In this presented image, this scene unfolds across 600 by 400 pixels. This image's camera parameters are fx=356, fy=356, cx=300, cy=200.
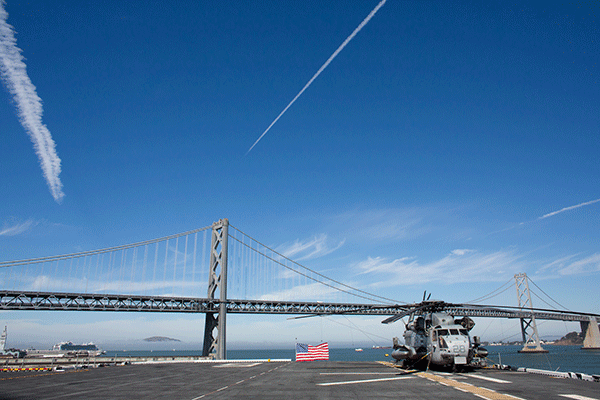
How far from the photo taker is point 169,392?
17.5 metres

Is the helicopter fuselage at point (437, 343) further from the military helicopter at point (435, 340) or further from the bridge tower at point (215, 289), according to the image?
the bridge tower at point (215, 289)

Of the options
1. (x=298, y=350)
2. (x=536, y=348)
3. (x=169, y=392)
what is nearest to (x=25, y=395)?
(x=169, y=392)

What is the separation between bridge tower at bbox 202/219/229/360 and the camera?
6569cm

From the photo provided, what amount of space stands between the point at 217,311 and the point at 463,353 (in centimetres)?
5287

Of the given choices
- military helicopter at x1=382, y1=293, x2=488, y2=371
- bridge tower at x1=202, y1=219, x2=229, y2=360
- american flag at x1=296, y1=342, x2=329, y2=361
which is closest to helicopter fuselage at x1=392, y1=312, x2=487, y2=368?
military helicopter at x1=382, y1=293, x2=488, y2=371

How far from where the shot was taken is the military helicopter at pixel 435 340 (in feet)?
81.6

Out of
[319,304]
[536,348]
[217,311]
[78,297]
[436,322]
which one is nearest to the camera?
[436,322]

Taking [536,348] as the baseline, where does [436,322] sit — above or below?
above

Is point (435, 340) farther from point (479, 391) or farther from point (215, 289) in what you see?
point (215, 289)

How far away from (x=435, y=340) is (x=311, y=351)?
2729cm

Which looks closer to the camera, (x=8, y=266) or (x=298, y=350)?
(x=298, y=350)

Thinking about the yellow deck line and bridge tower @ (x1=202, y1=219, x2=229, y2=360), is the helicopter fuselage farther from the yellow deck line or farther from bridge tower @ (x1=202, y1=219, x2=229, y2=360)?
bridge tower @ (x1=202, y1=219, x2=229, y2=360)

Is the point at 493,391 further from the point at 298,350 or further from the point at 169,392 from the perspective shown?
the point at 298,350

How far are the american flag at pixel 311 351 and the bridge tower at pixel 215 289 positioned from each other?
22245 mm
